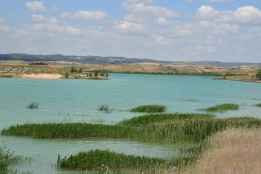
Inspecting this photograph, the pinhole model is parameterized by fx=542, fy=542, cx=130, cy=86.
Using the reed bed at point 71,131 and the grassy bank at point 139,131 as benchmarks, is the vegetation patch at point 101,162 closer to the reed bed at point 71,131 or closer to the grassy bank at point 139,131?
the grassy bank at point 139,131

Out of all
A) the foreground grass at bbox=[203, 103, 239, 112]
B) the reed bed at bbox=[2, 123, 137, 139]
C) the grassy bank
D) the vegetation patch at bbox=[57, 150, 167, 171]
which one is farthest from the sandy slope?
the vegetation patch at bbox=[57, 150, 167, 171]

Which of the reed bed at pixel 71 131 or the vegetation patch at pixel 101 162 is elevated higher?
the vegetation patch at pixel 101 162

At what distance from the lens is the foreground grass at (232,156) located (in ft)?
38.0

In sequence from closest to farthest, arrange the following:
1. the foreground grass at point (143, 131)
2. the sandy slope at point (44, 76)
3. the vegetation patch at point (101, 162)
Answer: the vegetation patch at point (101, 162), the foreground grass at point (143, 131), the sandy slope at point (44, 76)

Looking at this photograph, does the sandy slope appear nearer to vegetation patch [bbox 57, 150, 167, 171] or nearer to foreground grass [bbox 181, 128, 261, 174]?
foreground grass [bbox 181, 128, 261, 174]

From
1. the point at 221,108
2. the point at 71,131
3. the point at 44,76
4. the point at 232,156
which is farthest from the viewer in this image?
the point at 44,76

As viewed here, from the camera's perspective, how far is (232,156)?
1387 centimetres

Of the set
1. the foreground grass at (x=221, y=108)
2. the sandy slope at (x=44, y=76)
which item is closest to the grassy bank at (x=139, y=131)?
the foreground grass at (x=221, y=108)

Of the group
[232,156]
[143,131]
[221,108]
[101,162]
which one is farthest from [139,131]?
[221,108]

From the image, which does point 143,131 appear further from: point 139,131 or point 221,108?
point 221,108

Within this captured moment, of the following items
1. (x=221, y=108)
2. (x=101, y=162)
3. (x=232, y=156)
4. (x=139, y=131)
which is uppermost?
(x=232, y=156)

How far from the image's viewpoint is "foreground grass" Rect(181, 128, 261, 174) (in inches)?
456

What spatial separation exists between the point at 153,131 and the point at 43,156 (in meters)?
6.32

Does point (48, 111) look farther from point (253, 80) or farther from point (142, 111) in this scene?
point (253, 80)
